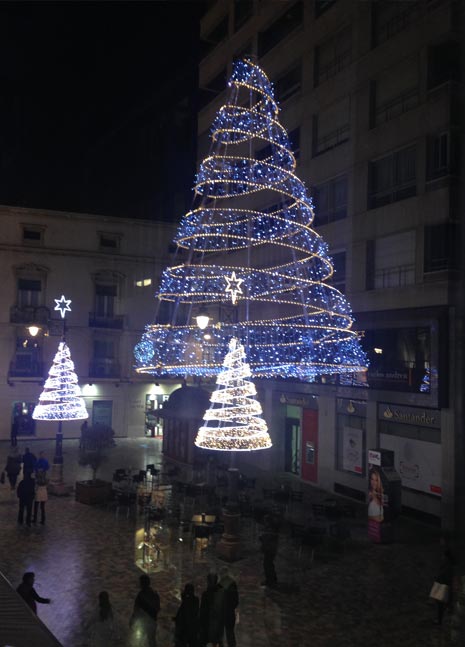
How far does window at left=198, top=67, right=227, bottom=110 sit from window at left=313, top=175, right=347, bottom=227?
986cm

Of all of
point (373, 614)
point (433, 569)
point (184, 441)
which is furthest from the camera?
point (184, 441)

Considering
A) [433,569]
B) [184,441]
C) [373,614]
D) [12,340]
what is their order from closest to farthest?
[373,614], [433,569], [184,441], [12,340]

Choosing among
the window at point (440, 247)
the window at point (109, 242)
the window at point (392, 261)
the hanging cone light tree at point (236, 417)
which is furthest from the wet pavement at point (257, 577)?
the window at point (109, 242)

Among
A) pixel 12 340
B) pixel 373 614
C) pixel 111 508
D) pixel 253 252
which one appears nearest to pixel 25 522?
pixel 111 508

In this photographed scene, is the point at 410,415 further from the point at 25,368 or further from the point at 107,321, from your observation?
the point at 25,368

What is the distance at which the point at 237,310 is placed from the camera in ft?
78.3

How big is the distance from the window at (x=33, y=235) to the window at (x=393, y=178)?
68.9 feet

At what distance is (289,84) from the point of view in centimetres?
2416

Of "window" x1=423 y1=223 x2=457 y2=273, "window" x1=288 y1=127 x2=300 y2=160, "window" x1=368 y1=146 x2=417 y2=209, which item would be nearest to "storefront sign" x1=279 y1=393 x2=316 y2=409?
"window" x1=423 y1=223 x2=457 y2=273

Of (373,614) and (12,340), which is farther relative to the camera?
(12,340)

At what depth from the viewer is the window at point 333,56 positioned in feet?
67.8

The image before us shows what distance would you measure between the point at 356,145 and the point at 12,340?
21951 millimetres

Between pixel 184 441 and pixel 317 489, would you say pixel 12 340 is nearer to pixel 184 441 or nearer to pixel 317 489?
pixel 184 441

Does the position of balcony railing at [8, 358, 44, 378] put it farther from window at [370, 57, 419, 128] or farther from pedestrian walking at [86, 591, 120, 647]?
pedestrian walking at [86, 591, 120, 647]
